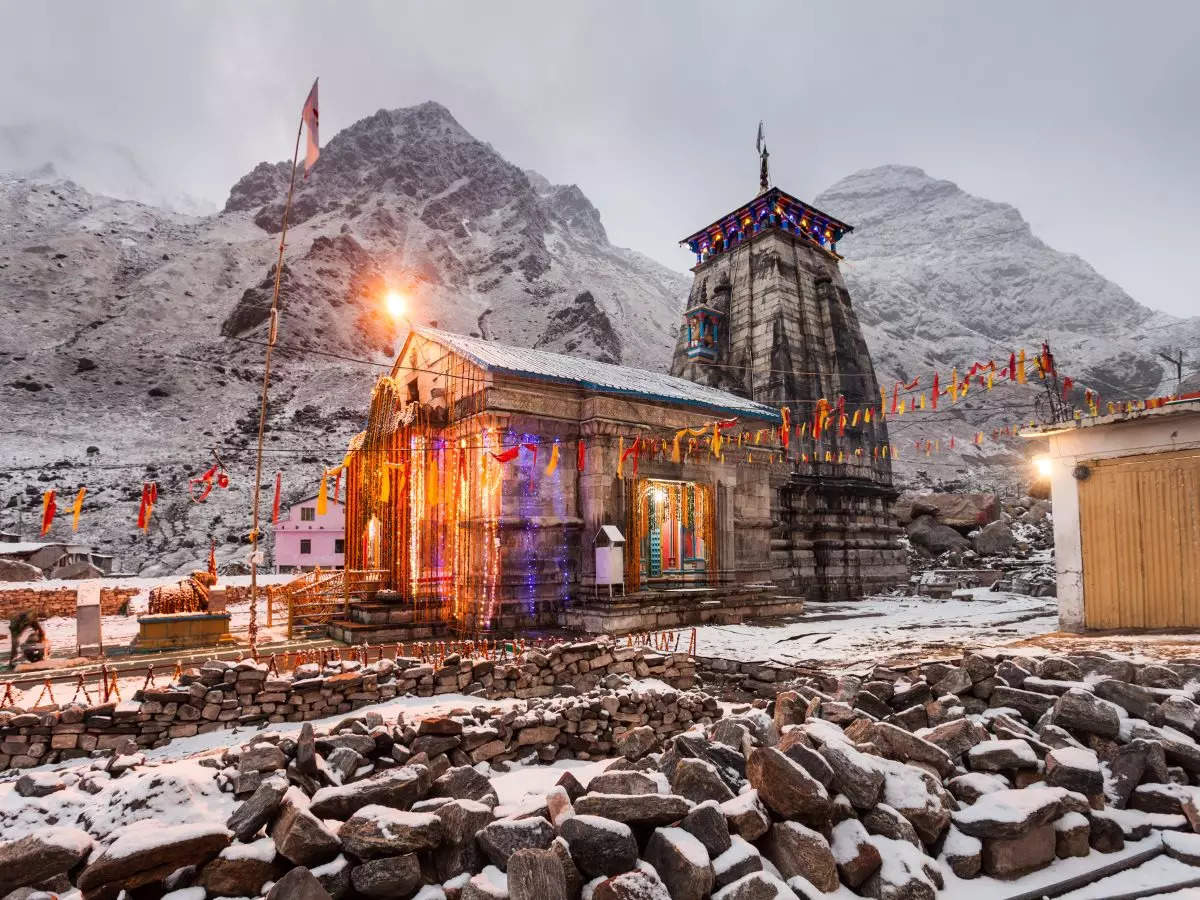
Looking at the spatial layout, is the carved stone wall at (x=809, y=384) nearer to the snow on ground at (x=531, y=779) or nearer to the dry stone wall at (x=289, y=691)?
the dry stone wall at (x=289, y=691)

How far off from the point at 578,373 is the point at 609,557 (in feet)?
17.9

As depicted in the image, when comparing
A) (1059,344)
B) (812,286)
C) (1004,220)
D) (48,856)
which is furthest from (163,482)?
(1004,220)

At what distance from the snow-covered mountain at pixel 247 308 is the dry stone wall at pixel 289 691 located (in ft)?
55.9

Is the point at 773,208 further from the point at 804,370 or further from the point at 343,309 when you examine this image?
the point at 343,309

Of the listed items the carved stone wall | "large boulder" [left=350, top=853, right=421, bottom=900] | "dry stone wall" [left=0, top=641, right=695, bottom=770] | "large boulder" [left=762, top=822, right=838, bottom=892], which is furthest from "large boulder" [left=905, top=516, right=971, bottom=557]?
"large boulder" [left=350, top=853, right=421, bottom=900]

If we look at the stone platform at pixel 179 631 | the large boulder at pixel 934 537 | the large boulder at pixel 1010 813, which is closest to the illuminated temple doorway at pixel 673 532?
the stone platform at pixel 179 631

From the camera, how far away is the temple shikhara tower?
25547mm

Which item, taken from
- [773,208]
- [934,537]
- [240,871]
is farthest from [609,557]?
[934,537]

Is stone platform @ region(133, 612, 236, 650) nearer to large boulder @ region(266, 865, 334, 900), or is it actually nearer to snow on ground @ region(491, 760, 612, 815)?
snow on ground @ region(491, 760, 612, 815)

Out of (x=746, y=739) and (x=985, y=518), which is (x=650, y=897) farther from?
(x=985, y=518)

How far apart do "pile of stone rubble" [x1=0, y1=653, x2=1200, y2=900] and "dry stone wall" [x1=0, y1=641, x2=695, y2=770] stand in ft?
9.02

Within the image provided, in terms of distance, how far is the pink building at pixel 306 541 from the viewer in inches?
1708

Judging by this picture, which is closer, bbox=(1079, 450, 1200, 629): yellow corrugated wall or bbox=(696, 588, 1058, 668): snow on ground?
bbox=(1079, 450, 1200, 629): yellow corrugated wall

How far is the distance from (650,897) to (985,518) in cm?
3749
